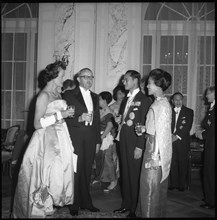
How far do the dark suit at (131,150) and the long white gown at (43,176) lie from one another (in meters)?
0.78

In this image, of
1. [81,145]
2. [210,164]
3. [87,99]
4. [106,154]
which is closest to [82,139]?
[81,145]

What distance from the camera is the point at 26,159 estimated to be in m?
2.79

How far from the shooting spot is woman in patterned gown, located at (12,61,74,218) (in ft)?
9.05

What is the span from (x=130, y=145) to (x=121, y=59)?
12.1 ft

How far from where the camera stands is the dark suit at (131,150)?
3285mm

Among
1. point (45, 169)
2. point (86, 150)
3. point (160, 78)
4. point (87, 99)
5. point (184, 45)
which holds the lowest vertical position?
point (45, 169)

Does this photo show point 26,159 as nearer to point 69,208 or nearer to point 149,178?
point 69,208

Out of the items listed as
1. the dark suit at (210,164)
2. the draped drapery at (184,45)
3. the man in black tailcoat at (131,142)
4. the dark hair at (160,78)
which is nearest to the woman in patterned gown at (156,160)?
the dark hair at (160,78)

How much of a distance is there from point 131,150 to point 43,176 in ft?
3.56

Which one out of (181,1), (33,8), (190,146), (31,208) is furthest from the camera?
(33,8)

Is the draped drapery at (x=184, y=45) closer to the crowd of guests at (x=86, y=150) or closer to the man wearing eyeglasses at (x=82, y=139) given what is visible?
the crowd of guests at (x=86, y=150)

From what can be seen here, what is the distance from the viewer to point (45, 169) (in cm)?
275

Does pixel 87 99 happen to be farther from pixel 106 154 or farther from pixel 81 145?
pixel 106 154

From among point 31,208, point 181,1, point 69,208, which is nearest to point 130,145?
point 69,208
